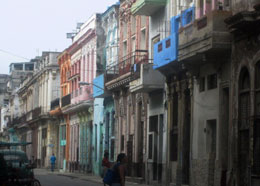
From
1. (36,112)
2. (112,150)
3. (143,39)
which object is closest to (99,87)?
(112,150)

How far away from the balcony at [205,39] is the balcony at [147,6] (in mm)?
6636

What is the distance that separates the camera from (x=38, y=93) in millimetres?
78250

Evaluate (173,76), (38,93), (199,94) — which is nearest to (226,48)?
(199,94)

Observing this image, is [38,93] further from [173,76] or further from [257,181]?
[257,181]

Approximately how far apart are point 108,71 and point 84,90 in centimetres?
791

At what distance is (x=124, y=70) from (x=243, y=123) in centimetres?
1672

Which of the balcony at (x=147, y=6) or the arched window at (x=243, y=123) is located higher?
the balcony at (x=147, y=6)

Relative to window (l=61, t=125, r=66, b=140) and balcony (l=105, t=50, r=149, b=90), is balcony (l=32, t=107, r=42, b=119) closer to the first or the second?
window (l=61, t=125, r=66, b=140)

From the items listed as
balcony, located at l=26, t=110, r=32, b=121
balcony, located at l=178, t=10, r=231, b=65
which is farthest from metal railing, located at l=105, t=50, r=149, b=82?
balcony, located at l=26, t=110, r=32, b=121

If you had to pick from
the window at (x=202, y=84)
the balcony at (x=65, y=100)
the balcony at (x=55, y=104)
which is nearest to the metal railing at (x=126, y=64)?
the window at (x=202, y=84)

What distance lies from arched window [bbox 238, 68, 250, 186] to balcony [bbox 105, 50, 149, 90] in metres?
11.3

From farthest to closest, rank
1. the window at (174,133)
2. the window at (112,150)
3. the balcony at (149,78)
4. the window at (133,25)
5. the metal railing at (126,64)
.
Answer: the window at (112,150)
the window at (133,25)
the metal railing at (126,64)
the balcony at (149,78)
the window at (174,133)

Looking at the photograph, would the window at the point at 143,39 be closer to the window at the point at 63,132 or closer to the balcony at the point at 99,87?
the balcony at the point at 99,87

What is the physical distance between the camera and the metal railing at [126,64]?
126 feet
